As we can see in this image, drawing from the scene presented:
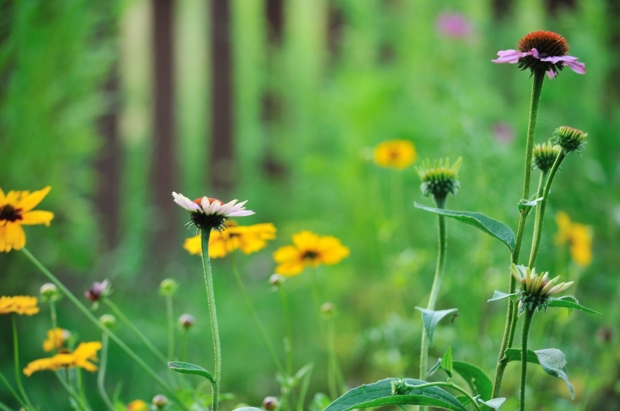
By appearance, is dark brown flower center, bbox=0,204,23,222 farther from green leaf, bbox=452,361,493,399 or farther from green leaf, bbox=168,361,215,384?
green leaf, bbox=452,361,493,399

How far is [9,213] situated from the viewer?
0.56 meters

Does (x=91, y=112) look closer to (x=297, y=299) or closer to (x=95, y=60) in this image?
(x=95, y=60)

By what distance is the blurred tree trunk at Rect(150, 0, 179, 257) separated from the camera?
2.32m

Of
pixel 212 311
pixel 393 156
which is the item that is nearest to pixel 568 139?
pixel 212 311

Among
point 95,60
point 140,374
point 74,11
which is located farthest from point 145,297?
point 74,11

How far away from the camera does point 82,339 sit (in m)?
1.40

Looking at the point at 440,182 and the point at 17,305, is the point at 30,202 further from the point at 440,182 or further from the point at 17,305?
the point at 440,182

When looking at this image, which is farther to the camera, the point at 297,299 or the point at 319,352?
the point at 297,299

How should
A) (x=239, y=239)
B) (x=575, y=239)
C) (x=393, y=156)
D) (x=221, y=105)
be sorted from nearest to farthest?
(x=239, y=239), (x=575, y=239), (x=393, y=156), (x=221, y=105)

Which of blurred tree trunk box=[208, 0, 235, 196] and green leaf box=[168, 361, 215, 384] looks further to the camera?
blurred tree trunk box=[208, 0, 235, 196]

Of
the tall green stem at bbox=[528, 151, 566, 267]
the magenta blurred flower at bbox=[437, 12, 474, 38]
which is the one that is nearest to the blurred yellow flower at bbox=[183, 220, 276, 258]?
the tall green stem at bbox=[528, 151, 566, 267]

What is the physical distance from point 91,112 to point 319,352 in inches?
32.4

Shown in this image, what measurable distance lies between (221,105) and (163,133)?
27cm

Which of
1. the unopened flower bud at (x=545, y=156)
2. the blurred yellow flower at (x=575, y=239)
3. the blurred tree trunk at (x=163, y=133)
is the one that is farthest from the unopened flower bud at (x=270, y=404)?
the blurred tree trunk at (x=163, y=133)
